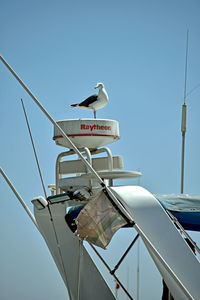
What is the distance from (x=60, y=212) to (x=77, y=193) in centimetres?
54

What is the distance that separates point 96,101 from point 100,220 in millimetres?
8611

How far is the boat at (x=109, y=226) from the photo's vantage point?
20.6 ft

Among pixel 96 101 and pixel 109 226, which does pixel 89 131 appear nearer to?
pixel 96 101

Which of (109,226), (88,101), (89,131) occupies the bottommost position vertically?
(109,226)

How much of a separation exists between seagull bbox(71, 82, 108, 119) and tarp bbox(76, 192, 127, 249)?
27.7 feet

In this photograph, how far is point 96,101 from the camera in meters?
15.3

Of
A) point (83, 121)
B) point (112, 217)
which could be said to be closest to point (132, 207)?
point (112, 217)

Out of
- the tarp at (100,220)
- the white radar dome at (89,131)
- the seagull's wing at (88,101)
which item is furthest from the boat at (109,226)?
the seagull's wing at (88,101)

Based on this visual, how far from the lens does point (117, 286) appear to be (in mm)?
8938

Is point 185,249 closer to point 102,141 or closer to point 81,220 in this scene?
point 81,220

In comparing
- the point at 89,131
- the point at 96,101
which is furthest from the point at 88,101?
the point at 89,131

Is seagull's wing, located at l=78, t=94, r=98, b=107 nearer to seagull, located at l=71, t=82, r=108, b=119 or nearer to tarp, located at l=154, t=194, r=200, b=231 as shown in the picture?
seagull, located at l=71, t=82, r=108, b=119

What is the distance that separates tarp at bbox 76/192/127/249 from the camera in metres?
6.89

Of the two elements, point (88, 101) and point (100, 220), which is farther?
point (88, 101)
